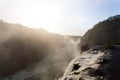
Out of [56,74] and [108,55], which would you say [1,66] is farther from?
[108,55]

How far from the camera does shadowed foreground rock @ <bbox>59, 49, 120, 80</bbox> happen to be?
14043mm

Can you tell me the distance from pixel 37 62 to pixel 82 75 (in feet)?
96.5

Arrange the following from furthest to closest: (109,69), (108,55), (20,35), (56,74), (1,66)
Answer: (20,35)
(1,66)
(56,74)
(108,55)
(109,69)

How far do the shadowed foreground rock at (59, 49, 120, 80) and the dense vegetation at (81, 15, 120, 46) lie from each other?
16056 mm

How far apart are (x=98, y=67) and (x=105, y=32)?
2142 centimetres

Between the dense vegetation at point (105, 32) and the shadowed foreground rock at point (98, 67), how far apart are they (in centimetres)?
1606

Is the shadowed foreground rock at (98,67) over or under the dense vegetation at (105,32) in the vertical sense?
under

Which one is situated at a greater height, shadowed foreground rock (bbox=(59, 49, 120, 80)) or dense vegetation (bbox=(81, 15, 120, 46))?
dense vegetation (bbox=(81, 15, 120, 46))

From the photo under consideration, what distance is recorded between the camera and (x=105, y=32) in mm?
35938

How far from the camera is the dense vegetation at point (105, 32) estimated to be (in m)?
34.4

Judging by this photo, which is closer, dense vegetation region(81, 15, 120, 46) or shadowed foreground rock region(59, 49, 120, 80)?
shadowed foreground rock region(59, 49, 120, 80)

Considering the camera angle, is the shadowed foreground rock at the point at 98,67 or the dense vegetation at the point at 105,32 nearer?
the shadowed foreground rock at the point at 98,67

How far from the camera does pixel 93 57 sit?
57.3 feet

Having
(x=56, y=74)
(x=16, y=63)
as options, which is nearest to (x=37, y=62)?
(x=16, y=63)
